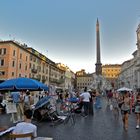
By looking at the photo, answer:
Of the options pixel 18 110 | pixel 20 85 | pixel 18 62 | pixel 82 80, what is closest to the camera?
pixel 20 85

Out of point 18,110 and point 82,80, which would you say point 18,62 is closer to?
point 18,110

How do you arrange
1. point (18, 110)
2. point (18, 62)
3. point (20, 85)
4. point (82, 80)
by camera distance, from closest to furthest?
1. point (20, 85)
2. point (18, 110)
3. point (18, 62)
4. point (82, 80)

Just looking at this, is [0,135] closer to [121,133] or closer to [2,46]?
[121,133]

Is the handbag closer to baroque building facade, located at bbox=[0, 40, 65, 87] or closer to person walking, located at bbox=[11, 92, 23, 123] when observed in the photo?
person walking, located at bbox=[11, 92, 23, 123]

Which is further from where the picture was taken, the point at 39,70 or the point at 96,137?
the point at 39,70

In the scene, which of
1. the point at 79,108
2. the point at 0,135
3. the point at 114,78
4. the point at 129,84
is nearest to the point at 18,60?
the point at 79,108

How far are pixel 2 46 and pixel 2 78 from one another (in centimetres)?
696

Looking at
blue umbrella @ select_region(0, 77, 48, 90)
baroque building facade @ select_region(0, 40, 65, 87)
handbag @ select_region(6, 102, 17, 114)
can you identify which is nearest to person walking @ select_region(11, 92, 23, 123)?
handbag @ select_region(6, 102, 17, 114)

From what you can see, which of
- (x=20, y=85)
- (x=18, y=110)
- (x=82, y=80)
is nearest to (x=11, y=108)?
(x=18, y=110)

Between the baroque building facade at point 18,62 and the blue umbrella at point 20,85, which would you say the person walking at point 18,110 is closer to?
the blue umbrella at point 20,85

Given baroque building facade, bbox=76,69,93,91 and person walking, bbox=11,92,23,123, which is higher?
baroque building facade, bbox=76,69,93,91

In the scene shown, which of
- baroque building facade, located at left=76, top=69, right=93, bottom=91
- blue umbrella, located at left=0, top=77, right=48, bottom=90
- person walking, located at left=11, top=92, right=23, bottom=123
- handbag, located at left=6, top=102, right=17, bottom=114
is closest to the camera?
handbag, located at left=6, top=102, right=17, bottom=114

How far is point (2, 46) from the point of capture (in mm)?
51094

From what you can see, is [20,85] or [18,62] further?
[18,62]
